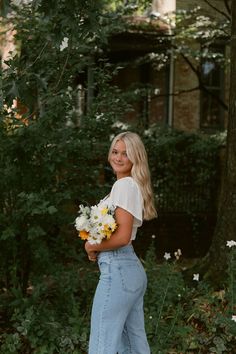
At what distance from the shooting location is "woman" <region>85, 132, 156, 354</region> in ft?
12.5

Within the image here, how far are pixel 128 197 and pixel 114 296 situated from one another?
23.6 inches

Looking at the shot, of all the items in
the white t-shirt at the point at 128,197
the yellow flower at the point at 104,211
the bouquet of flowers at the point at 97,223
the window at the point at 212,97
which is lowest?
the bouquet of flowers at the point at 97,223

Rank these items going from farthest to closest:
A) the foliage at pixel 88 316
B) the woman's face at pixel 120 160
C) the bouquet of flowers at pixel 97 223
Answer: the foliage at pixel 88 316 → the woman's face at pixel 120 160 → the bouquet of flowers at pixel 97 223

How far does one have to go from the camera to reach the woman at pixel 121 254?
12.5ft

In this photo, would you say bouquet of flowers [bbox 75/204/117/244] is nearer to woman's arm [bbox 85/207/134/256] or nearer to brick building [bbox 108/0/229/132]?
woman's arm [bbox 85/207/134/256]

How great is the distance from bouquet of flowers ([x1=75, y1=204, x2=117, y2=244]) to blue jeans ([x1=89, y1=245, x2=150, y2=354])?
0.15m

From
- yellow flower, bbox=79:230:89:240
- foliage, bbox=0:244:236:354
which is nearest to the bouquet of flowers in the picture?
yellow flower, bbox=79:230:89:240

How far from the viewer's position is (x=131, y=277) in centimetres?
386

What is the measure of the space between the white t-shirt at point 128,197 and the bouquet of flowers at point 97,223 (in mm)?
73

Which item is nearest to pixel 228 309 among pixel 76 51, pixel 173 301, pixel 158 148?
pixel 173 301

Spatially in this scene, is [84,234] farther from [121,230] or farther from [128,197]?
[128,197]

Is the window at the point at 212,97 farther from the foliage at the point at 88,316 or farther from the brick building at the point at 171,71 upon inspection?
the foliage at the point at 88,316

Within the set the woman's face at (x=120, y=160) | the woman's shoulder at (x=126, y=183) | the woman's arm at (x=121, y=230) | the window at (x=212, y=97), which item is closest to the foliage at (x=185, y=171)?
the window at (x=212, y=97)

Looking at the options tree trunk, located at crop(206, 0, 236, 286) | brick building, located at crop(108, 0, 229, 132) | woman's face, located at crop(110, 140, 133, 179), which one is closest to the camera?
woman's face, located at crop(110, 140, 133, 179)
